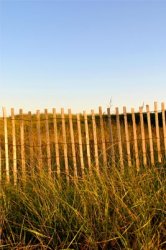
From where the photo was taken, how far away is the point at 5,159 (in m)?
6.94

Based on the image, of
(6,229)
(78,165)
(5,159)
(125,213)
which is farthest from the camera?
(78,165)

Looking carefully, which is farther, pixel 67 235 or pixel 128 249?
pixel 67 235

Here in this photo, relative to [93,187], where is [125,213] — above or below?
below

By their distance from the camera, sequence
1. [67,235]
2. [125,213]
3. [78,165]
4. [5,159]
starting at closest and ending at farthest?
[67,235]
[125,213]
[5,159]
[78,165]

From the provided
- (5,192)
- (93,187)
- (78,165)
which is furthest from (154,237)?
(78,165)

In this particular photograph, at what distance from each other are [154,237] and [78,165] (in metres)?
4.22

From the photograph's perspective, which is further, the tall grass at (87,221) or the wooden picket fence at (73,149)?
the wooden picket fence at (73,149)

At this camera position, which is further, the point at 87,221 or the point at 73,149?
the point at 73,149

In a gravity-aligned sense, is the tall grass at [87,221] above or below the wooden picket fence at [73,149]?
below

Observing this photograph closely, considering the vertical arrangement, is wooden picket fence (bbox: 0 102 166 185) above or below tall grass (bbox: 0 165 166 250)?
above

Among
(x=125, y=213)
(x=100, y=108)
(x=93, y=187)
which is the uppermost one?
(x=100, y=108)

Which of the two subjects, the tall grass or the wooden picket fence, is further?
the wooden picket fence

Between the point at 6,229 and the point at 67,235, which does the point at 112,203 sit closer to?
the point at 67,235

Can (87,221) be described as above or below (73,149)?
below
